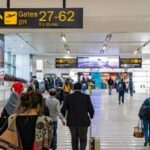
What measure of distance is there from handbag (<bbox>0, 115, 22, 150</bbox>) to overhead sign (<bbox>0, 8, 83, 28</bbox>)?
5.57 m

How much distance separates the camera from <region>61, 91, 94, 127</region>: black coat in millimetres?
7094

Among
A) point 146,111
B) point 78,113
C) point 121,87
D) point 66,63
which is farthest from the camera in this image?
point 66,63

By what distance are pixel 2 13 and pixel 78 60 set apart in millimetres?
26689

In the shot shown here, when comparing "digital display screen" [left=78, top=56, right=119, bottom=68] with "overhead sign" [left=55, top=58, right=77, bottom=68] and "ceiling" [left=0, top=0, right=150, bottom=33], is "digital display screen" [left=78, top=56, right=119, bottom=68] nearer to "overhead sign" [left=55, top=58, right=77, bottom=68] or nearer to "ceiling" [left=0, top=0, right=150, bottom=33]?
"overhead sign" [left=55, top=58, right=77, bottom=68]

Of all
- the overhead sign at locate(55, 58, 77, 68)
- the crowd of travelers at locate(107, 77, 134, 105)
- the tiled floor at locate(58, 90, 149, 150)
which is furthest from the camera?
the overhead sign at locate(55, 58, 77, 68)

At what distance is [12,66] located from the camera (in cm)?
3597

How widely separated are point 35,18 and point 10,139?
18.9 feet

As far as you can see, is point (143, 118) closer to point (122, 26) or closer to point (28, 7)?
point (122, 26)

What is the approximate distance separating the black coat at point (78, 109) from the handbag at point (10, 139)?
350 centimetres

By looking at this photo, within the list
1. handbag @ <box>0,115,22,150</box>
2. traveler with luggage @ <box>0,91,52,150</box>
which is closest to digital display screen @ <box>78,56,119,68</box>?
traveler with luggage @ <box>0,91,52,150</box>

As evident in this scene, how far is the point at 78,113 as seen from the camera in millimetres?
7113

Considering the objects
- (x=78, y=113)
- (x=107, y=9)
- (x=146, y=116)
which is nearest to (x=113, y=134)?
(x=146, y=116)

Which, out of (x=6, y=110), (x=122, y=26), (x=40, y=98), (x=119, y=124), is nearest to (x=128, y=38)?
(x=119, y=124)

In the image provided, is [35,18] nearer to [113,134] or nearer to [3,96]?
[113,134]
